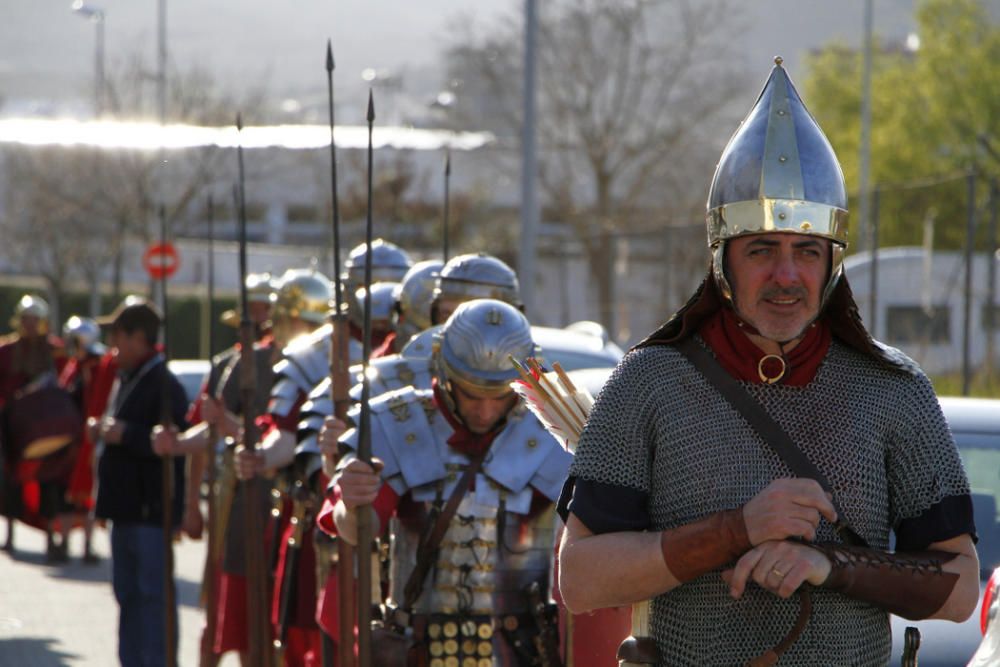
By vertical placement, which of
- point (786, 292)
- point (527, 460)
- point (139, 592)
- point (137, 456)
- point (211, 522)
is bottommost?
point (139, 592)

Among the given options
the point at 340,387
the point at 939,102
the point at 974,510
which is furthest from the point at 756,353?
the point at 939,102

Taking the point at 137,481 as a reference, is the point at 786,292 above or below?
above

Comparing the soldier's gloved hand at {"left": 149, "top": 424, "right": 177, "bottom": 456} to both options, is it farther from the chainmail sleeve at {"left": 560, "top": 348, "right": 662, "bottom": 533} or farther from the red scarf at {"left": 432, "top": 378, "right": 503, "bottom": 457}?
the chainmail sleeve at {"left": 560, "top": 348, "right": 662, "bottom": 533}

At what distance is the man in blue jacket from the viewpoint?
857cm

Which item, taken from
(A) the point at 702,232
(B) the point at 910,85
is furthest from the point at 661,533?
(B) the point at 910,85

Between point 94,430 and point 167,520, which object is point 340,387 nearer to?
point 167,520

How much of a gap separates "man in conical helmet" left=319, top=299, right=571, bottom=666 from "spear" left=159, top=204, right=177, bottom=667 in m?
2.49

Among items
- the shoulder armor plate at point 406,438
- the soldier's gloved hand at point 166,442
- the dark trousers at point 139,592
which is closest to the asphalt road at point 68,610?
the dark trousers at point 139,592

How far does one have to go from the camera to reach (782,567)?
9.82 ft

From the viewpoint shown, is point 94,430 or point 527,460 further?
point 94,430

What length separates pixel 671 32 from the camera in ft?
130

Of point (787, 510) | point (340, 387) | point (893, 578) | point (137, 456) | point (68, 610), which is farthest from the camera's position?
point (68, 610)

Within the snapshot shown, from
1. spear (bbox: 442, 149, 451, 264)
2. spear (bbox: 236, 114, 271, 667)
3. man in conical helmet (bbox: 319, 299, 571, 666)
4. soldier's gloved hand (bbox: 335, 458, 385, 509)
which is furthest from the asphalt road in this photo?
soldier's gloved hand (bbox: 335, 458, 385, 509)

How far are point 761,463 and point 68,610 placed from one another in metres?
9.34
